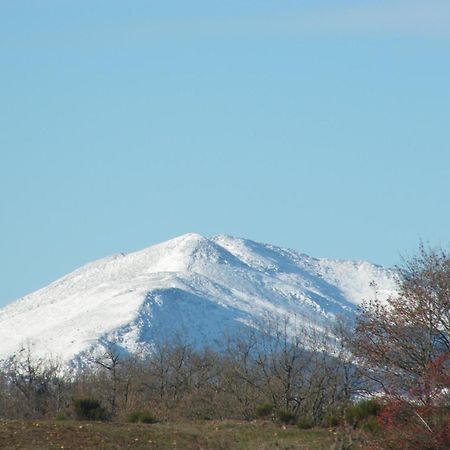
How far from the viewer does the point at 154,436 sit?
45.3 metres

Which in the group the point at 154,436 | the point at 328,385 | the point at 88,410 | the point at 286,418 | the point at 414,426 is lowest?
the point at 414,426

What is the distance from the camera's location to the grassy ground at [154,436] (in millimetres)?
42594

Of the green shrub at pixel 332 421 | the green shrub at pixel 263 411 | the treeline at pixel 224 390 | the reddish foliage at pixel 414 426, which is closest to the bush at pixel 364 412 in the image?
the green shrub at pixel 332 421

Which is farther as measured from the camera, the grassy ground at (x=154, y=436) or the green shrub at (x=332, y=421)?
the green shrub at (x=332, y=421)

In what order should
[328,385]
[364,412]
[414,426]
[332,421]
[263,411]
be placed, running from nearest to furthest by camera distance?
[414,426] → [364,412] → [332,421] → [263,411] → [328,385]

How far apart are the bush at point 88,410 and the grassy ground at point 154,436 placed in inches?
131

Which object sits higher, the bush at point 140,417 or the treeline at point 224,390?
the treeline at point 224,390

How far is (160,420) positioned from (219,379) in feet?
90.0

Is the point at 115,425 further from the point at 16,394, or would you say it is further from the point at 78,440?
the point at 16,394

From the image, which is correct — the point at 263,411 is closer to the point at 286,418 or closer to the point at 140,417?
the point at 286,418

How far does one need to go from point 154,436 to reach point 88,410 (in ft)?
24.4

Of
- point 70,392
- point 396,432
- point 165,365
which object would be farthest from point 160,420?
point 165,365

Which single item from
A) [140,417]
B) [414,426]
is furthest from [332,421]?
[414,426]

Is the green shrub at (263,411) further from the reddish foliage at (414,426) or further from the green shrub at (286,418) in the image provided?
the reddish foliage at (414,426)
